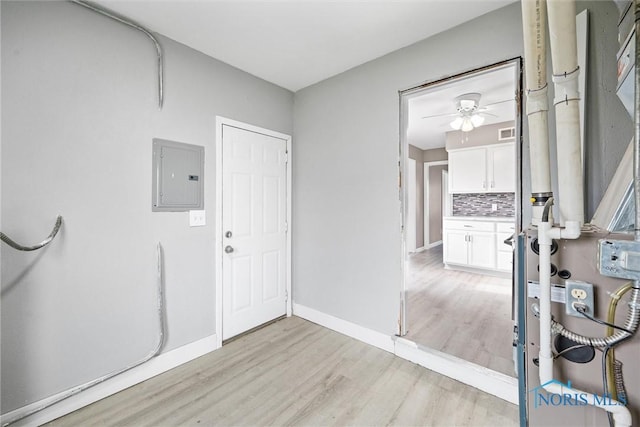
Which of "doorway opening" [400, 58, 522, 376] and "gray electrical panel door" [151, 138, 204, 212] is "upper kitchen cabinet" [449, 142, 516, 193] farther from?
"gray electrical panel door" [151, 138, 204, 212]

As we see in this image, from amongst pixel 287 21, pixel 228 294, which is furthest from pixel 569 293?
pixel 228 294

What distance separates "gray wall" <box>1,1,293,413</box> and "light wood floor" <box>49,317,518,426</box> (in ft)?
0.99

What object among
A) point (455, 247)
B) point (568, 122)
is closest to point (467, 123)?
point (455, 247)

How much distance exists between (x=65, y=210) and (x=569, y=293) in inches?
104

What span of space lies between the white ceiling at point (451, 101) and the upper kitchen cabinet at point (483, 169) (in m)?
0.49

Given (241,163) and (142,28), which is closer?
(142,28)

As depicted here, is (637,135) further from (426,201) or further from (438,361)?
(426,201)

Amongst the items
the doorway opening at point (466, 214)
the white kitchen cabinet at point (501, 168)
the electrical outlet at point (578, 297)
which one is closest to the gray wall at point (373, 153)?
the doorway opening at point (466, 214)

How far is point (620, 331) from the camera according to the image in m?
0.85

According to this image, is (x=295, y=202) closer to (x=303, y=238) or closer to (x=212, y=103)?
(x=303, y=238)

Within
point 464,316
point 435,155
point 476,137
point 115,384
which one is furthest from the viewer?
point 435,155

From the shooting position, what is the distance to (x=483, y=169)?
479cm

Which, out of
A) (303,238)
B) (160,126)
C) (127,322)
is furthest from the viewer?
(303,238)

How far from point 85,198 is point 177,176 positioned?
0.61 meters
